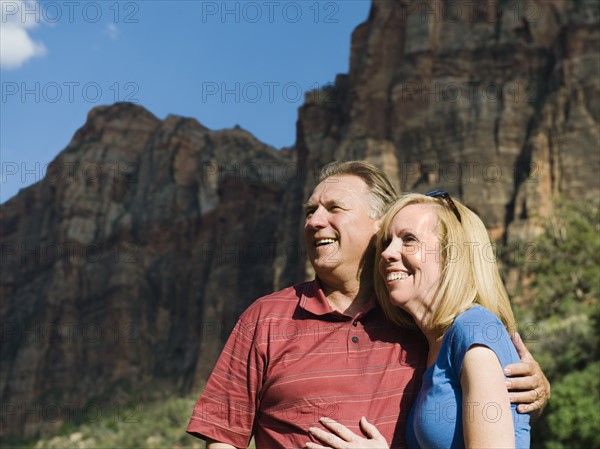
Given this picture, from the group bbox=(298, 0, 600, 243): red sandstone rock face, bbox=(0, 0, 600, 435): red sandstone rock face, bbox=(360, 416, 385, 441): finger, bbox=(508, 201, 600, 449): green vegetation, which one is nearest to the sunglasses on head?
bbox=(360, 416, 385, 441): finger

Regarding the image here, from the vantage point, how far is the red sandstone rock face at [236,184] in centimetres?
4988

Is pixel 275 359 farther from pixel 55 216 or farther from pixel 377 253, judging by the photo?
pixel 55 216

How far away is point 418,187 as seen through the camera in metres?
49.8

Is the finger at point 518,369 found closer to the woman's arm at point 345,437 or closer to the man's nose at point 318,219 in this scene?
the woman's arm at point 345,437

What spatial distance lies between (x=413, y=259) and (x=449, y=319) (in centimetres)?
31

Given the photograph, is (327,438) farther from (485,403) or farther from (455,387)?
(485,403)

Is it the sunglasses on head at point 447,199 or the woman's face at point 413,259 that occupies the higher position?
the sunglasses on head at point 447,199

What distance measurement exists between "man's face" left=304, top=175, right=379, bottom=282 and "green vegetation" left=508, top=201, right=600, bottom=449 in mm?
16511

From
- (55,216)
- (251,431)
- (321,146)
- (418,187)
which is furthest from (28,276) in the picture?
(251,431)

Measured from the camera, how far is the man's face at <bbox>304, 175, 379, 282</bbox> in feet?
13.7

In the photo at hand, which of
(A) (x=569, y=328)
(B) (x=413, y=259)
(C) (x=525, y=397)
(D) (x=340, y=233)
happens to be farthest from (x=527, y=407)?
(A) (x=569, y=328)

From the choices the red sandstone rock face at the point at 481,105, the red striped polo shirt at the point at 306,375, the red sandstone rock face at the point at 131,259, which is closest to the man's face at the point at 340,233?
the red striped polo shirt at the point at 306,375

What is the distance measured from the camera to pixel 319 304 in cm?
414

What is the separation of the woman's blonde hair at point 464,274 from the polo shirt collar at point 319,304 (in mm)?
555
